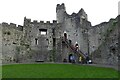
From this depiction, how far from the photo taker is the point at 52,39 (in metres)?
45.4

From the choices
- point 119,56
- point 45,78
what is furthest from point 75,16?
point 45,78

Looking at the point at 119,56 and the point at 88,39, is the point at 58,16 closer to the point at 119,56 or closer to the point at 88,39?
the point at 88,39

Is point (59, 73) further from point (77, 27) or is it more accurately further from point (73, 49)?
point (77, 27)

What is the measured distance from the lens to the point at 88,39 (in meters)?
43.4

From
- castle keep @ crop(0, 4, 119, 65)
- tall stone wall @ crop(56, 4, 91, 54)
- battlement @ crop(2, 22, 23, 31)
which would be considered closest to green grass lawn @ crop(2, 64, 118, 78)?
castle keep @ crop(0, 4, 119, 65)

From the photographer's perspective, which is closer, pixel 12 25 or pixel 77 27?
pixel 12 25

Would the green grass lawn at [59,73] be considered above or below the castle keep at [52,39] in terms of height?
below

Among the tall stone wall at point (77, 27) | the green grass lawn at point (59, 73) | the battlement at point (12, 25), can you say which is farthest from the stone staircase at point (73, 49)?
the green grass lawn at point (59, 73)

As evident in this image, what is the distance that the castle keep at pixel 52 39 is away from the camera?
136 feet

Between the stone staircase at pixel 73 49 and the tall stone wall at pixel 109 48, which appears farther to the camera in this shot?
the stone staircase at pixel 73 49

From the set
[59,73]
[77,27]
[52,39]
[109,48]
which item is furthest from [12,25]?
[59,73]

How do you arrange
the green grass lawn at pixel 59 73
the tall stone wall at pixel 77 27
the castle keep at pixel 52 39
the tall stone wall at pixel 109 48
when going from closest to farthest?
the green grass lawn at pixel 59 73, the tall stone wall at pixel 109 48, the castle keep at pixel 52 39, the tall stone wall at pixel 77 27

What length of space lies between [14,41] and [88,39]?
1329 cm

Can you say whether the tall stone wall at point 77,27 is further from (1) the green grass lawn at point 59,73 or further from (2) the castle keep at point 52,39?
(1) the green grass lawn at point 59,73
